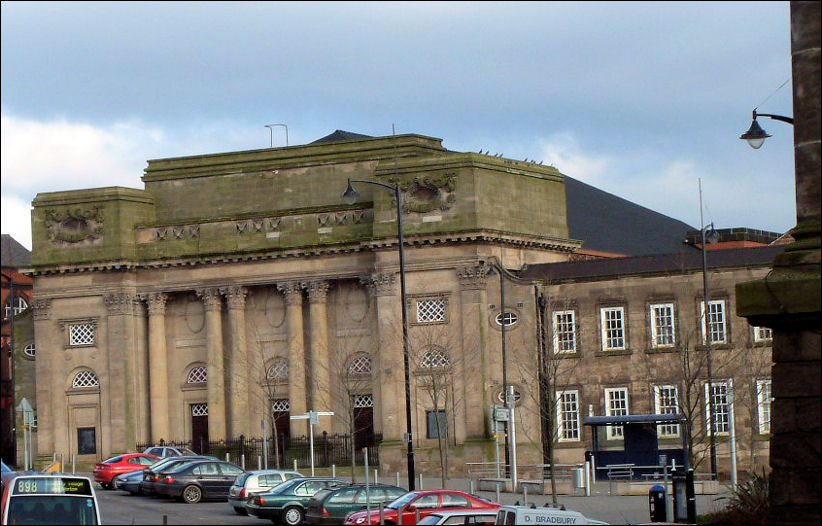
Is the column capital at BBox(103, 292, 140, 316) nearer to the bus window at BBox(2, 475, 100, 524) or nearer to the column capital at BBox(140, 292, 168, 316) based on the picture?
the column capital at BBox(140, 292, 168, 316)

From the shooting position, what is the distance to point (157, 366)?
82688mm

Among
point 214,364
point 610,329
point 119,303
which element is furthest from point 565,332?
point 119,303

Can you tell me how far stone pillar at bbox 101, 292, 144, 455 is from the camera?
82000 millimetres

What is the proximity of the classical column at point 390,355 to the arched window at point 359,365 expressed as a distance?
8.82 feet

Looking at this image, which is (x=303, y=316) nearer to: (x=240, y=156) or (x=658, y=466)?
(x=240, y=156)

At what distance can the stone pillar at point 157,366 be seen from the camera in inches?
3241

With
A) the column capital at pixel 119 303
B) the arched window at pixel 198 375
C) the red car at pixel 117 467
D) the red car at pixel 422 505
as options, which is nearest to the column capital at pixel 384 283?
the arched window at pixel 198 375

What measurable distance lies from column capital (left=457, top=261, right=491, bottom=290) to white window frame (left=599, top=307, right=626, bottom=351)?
5.39m

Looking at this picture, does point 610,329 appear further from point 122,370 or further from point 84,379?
point 84,379

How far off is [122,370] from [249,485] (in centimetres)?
3170

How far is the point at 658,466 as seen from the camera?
61.0m

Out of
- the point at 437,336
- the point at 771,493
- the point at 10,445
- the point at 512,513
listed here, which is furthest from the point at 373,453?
the point at 771,493

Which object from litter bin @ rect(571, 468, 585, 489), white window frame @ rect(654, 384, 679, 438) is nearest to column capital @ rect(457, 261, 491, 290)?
white window frame @ rect(654, 384, 679, 438)

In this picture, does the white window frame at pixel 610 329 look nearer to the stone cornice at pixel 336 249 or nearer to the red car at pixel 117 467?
the stone cornice at pixel 336 249
